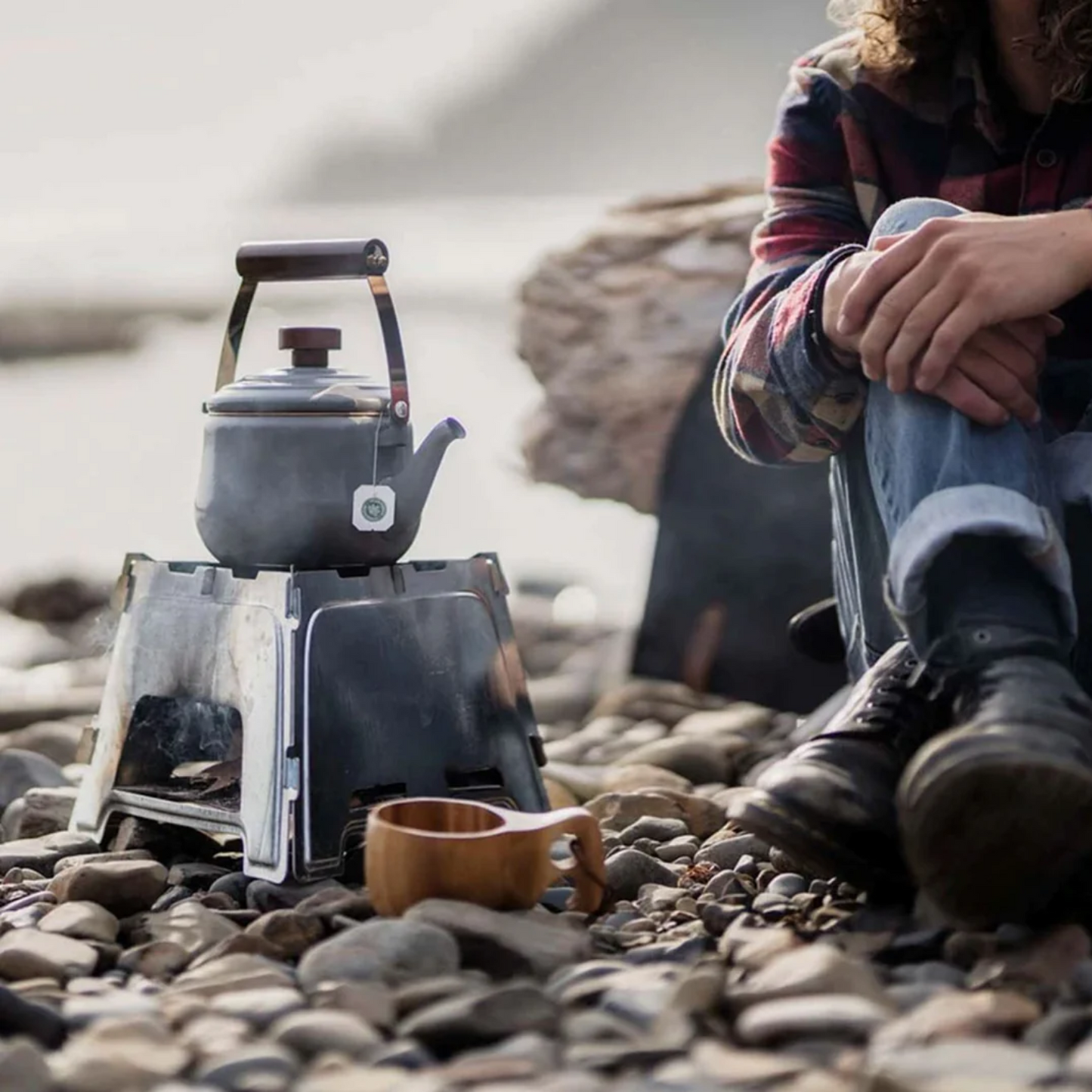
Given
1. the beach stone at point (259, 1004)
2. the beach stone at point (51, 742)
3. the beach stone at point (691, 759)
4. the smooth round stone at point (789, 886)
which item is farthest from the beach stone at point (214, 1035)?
the beach stone at point (51, 742)

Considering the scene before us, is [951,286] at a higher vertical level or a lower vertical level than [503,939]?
higher

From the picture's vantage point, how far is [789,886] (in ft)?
7.54

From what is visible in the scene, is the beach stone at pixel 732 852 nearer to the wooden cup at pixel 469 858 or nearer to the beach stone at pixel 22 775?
the wooden cup at pixel 469 858

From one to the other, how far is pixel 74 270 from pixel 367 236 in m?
19.0

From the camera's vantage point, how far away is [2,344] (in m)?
16.7

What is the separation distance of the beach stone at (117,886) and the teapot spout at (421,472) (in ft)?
1.99

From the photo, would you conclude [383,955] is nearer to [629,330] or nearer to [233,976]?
[233,976]

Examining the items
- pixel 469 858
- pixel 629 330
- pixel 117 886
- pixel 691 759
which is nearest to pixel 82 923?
pixel 117 886

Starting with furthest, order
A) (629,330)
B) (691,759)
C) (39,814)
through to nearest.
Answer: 1. (629,330)
2. (691,759)
3. (39,814)

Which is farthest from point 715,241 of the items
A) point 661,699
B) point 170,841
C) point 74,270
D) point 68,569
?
point 74,270

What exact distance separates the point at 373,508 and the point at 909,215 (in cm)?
83

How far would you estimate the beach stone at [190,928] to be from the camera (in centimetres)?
215

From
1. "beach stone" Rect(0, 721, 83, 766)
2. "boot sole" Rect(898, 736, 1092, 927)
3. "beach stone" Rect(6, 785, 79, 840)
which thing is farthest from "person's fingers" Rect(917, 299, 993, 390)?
"beach stone" Rect(0, 721, 83, 766)

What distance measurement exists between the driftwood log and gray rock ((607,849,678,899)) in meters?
2.01
